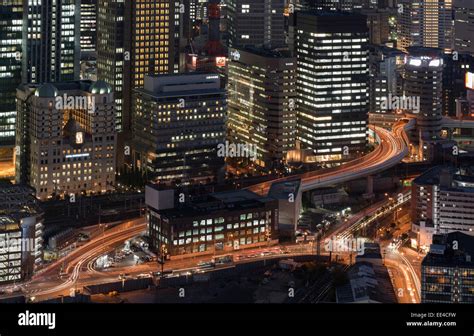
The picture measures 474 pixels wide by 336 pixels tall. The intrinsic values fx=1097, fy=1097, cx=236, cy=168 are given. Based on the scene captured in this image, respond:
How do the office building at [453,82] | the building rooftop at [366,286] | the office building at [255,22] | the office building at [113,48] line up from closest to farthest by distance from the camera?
the building rooftop at [366,286]
the office building at [113,48]
the office building at [453,82]
the office building at [255,22]

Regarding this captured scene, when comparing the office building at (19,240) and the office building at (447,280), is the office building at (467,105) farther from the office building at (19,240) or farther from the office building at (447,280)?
the office building at (447,280)

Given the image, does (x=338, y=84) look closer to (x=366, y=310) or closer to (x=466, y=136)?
(x=466, y=136)

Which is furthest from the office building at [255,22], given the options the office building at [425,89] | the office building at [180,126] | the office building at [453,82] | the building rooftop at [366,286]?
the building rooftop at [366,286]

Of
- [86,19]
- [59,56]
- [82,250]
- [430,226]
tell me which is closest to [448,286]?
[430,226]

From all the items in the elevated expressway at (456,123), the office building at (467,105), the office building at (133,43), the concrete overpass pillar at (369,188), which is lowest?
the concrete overpass pillar at (369,188)

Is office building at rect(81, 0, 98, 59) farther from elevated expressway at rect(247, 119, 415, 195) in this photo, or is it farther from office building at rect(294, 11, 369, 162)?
elevated expressway at rect(247, 119, 415, 195)

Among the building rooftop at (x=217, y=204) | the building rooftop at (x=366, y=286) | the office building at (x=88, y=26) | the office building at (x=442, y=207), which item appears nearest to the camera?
the building rooftop at (x=366, y=286)

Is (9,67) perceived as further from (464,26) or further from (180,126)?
(464,26)

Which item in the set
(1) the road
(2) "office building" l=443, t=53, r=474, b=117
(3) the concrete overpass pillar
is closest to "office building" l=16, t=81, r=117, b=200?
(1) the road
